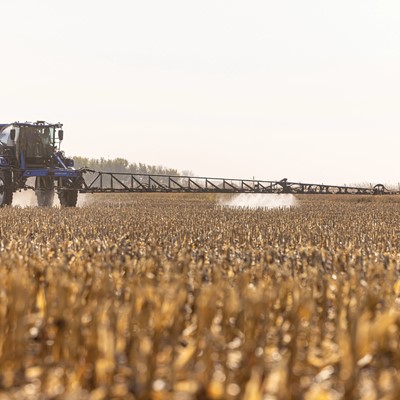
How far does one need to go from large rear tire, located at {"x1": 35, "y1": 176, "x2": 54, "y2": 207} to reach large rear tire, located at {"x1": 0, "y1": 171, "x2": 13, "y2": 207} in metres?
1.08

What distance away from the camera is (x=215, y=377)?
2.40m

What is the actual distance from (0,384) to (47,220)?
9.92 meters

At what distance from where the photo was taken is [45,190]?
64.5 feet

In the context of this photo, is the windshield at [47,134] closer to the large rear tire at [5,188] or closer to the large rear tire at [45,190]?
the large rear tire at [45,190]

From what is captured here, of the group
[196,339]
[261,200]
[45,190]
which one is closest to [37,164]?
[45,190]

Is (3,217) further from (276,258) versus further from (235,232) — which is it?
(276,258)

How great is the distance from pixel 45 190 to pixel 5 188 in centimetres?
127

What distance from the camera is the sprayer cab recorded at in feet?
62.0

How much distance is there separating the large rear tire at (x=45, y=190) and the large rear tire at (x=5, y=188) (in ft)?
3.53

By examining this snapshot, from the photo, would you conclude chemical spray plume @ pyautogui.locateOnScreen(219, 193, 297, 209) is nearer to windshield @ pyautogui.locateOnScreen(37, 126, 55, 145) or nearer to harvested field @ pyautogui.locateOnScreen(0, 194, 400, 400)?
windshield @ pyautogui.locateOnScreen(37, 126, 55, 145)

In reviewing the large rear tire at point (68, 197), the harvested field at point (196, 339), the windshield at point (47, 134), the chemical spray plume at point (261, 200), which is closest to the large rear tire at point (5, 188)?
the large rear tire at point (68, 197)

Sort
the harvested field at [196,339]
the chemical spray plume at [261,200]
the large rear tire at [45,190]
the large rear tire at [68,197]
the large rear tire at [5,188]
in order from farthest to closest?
the chemical spray plume at [261,200]
the large rear tire at [68,197]
the large rear tire at [45,190]
the large rear tire at [5,188]
the harvested field at [196,339]

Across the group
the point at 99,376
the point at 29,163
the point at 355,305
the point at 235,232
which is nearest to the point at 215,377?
the point at 99,376

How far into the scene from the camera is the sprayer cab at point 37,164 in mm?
18906
